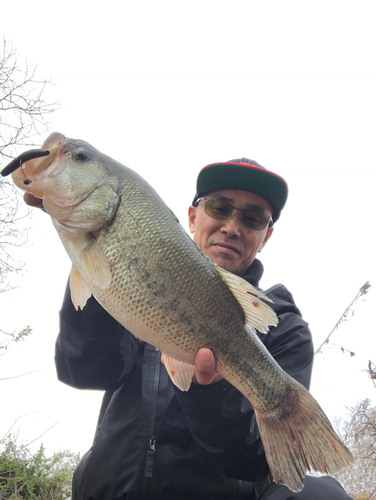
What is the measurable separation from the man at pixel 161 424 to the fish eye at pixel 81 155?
0.83 m

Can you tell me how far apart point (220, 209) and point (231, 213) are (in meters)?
0.10

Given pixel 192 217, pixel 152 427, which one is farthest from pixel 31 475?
pixel 192 217

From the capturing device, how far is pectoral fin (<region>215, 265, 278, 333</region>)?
1892 millimetres

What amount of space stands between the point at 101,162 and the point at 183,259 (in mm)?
664

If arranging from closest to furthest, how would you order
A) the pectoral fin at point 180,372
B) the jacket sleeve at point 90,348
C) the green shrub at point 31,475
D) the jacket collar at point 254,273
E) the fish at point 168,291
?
the fish at point 168,291 < the pectoral fin at point 180,372 < the jacket sleeve at point 90,348 < the jacket collar at point 254,273 < the green shrub at point 31,475

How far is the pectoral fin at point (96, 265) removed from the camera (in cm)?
176

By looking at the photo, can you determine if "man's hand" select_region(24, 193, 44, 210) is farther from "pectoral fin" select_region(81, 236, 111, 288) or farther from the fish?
"pectoral fin" select_region(81, 236, 111, 288)

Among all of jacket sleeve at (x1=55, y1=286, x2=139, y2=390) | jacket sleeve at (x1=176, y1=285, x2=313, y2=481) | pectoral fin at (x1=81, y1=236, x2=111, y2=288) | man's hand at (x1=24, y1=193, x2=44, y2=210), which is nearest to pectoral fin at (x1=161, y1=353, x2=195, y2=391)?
jacket sleeve at (x1=176, y1=285, x2=313, y2=481)

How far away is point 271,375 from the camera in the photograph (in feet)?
6.12

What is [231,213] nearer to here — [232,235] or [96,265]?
[232,235]

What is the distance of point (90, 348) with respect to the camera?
2.34m

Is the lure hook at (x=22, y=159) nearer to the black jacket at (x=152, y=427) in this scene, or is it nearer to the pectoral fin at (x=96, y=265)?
the pectoral fin at (x=96, y=265)

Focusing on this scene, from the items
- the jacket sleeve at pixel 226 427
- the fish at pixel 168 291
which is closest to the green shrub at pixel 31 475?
the jacket sleeve at pixel 226 427

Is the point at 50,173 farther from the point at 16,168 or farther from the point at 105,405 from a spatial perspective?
the point at 105,405
